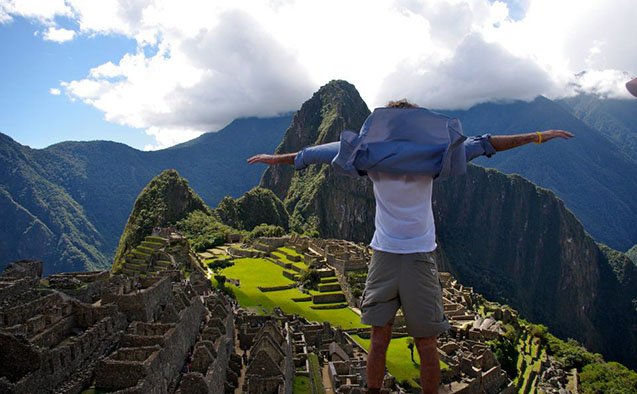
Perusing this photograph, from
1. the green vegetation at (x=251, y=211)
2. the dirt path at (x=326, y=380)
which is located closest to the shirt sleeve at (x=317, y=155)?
the dirt path at (x=326, y=380)

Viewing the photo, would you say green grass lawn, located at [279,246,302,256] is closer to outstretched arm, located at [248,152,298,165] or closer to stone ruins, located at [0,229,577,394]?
stone ruins, located at [0,229,577,394]

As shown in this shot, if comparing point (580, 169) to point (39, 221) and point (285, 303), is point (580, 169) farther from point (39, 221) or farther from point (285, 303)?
point (285, 303)

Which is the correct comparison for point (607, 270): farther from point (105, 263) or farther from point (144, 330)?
point (144, 330)

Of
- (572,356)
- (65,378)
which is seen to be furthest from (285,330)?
(572,356)

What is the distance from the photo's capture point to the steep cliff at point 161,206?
70.9 meters

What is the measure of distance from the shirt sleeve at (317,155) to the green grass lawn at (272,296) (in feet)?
84.2

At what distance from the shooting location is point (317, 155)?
15.2 feet

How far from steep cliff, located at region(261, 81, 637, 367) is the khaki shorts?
9948cm

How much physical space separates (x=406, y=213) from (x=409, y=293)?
0.70 m

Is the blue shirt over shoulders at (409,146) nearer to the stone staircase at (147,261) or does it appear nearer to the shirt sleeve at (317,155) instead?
the shirt sleeve at (317,155)

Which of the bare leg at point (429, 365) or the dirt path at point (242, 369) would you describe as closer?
the bare leg at point (429, 365)

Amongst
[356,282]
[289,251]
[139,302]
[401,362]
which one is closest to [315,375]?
[139,302]

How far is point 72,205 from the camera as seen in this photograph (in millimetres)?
83000

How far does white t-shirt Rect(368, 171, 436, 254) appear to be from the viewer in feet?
13.7
